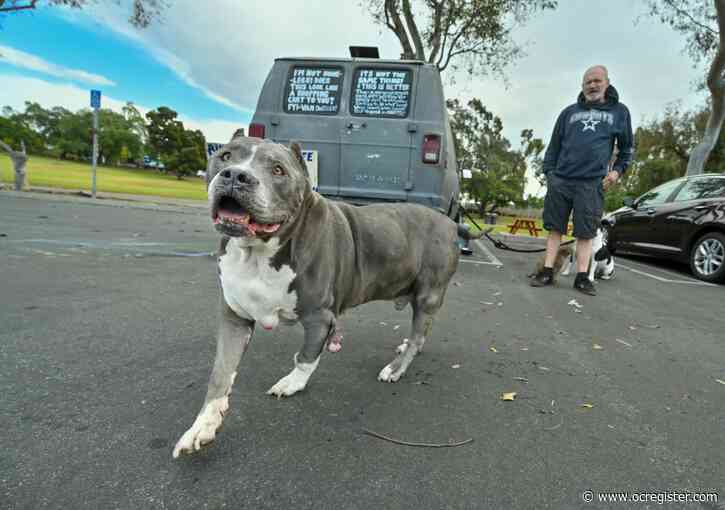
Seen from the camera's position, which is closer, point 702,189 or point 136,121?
point 702,189

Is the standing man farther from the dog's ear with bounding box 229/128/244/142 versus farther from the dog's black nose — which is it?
the dog's black nose

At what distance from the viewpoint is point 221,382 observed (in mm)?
1685

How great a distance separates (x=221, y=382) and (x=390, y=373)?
1.00 metres

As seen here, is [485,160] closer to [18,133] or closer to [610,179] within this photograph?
[610,179]

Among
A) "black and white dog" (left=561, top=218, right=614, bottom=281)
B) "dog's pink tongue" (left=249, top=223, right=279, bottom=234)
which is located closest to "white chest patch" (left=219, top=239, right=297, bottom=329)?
"dog's pink tongue" (left=249, top=223, right=279, bottom=234)

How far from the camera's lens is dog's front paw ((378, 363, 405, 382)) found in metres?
2.28

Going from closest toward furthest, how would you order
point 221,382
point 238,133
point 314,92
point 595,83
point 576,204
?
1. point 221,382
2. point 238,133
3. point 595,83
4. point 576,204
5. point 314,92

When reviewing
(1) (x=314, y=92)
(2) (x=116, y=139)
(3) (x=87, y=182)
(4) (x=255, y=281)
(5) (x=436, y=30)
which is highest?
(2) (x=116, y=139)

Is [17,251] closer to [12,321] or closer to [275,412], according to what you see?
[12,321]

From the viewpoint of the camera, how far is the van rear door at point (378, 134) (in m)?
5.14

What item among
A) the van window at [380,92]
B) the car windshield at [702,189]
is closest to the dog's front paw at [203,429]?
the van window at [380,92]

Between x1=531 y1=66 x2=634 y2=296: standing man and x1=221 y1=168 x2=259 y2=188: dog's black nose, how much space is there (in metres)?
4.59

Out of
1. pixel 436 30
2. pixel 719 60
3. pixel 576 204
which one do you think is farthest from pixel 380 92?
pixel 719 60

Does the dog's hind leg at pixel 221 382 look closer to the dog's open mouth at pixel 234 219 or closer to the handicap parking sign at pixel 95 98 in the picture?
the dog's open mouth at pixel 234 219
